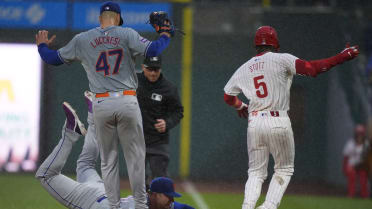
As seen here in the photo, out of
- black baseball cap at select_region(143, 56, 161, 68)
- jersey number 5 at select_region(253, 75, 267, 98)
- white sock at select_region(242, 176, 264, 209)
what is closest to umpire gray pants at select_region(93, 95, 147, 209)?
white sock at select_region(242, 176, 264, 209)

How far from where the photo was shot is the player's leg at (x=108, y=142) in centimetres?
627

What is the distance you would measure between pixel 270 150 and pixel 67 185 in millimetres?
1946

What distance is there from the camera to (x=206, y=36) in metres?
16.4

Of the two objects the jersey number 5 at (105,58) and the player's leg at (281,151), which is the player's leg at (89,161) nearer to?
the jersey number 5 at (105,58)

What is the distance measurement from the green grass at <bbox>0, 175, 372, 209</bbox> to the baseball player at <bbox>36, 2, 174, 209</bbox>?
2868 mm

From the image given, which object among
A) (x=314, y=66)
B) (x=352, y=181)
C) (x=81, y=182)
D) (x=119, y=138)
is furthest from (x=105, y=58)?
→ (x=352, y=181)

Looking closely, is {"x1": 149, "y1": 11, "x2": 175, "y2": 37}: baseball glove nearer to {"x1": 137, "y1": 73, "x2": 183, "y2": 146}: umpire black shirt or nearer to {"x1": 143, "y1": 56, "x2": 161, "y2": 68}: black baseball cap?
{"x1": 143, "y1": 56, "x2": 161, "y2": 68}: black baseball cap

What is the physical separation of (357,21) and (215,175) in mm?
5094

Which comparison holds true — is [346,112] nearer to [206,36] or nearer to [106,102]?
[206,36]

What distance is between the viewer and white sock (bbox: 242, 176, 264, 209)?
655cm

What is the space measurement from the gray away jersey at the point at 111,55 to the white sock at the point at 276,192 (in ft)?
5.27

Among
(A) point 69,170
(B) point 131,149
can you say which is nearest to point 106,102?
(B) point 131,149

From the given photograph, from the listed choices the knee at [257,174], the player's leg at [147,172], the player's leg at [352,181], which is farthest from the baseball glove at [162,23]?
the player's leg at [352,181]

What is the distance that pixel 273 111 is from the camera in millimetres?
6762
